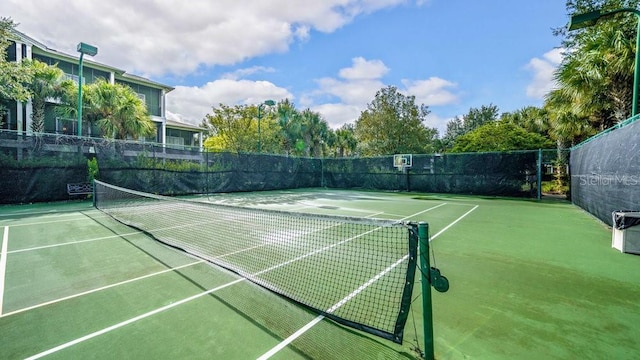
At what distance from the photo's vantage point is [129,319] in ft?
9.41

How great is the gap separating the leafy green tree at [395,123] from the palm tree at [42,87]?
22886mm

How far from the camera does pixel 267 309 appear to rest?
308 cm

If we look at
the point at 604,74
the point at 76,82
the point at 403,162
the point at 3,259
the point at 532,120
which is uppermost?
the point at 76,82

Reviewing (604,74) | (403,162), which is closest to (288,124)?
(403,162)

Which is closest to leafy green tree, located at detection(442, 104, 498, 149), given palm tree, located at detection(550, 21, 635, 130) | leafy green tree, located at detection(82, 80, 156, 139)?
palm tree, located at detection(550, 21, 635, 130)

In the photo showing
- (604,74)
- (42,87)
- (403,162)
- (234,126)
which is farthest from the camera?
(234,126)

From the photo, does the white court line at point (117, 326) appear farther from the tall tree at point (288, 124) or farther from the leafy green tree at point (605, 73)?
the tall tree at point (288, 124)

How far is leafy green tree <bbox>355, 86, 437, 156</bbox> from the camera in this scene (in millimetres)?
27141

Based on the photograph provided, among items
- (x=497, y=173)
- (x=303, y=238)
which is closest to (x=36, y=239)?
(x=303, y=238)

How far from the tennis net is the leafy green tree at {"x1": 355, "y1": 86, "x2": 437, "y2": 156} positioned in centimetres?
2105

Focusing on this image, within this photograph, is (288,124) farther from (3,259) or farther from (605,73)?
(3,259)

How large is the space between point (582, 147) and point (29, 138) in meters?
21.4

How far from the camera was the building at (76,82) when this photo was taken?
1945cm

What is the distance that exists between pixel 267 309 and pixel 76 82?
28.3 meters
